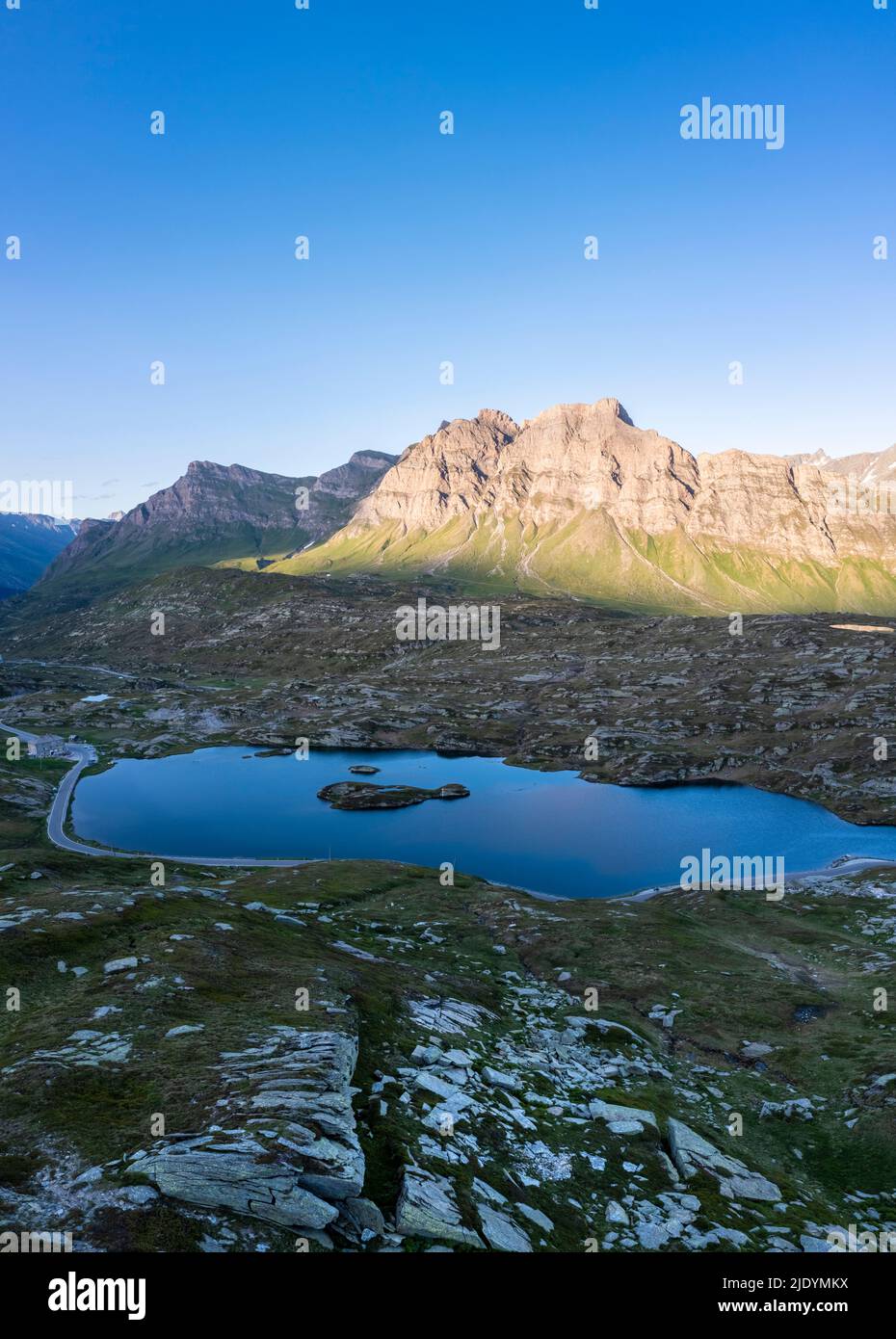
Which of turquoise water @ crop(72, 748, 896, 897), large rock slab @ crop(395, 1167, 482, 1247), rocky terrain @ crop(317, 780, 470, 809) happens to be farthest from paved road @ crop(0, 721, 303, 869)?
large rock slab @ crop(395, 1167, 482, 1247)

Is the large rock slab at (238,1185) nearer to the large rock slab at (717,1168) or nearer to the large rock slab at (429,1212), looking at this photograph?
the large rock slab at (429,1212)

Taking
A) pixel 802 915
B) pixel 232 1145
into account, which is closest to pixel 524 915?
pixel 802 915

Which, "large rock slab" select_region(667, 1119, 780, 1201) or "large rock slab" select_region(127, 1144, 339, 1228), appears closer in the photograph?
"large rock slab" select_region(127, 1144, 339, 1228)

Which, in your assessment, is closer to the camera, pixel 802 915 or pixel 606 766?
pixel 802 915

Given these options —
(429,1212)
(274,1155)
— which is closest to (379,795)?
(429,1212)

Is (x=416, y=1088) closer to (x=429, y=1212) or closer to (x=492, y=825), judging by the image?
(x=429, y=1212)

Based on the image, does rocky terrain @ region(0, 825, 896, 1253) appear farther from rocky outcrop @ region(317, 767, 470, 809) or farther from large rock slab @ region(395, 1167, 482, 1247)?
rocky outcrop @ region(317, 767, 470, 809)

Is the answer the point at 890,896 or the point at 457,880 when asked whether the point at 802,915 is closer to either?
the point at 890,896

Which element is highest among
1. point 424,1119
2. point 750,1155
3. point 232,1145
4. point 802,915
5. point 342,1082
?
point 232,1145

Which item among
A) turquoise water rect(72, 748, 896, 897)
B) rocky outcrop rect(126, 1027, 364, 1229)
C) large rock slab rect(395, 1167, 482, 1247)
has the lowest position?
turquoise water rect(72, 748, 896, 897)
